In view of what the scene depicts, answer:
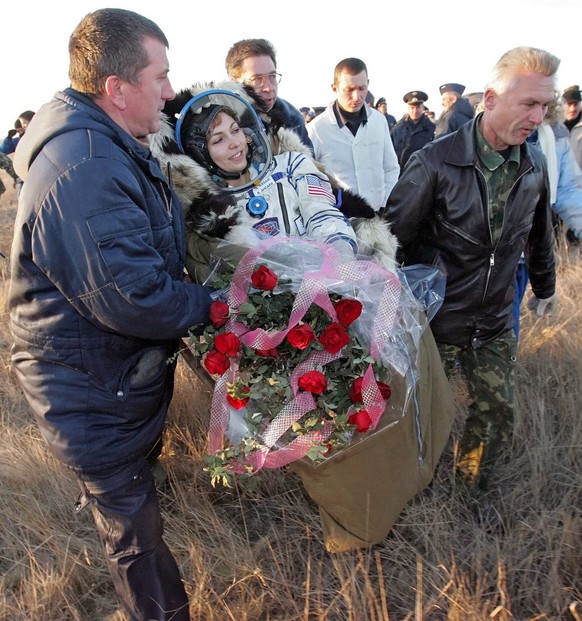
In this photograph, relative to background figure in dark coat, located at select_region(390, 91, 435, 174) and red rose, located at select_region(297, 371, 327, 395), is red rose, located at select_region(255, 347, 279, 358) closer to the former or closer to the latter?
red rose, located at select_region(297, 371, 327, 395)

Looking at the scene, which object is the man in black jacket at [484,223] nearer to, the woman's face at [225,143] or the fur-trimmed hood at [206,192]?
the fur-trimmed hood at [206,192]

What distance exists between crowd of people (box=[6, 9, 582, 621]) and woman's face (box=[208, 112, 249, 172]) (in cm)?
1

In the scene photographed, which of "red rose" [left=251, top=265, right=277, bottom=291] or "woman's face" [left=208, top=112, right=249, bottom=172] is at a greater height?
"woman's face" [left=208, top=112, right=249, bottom=172]

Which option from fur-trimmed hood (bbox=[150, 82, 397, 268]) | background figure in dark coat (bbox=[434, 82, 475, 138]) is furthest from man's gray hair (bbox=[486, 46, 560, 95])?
background figure in dark coat (bbox=[434, 82, 475, 138])

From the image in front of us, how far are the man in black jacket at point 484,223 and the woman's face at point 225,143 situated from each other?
2.45 feet

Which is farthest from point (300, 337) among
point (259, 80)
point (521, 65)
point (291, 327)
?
point (259, 80)

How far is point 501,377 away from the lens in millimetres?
2525

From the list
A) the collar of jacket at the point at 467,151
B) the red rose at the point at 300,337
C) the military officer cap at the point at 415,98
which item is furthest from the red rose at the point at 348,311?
the military officer cap at the point at 415,98

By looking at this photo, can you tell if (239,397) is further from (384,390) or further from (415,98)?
(415,98)

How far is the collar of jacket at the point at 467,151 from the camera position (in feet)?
7.72

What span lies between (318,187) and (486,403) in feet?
4.14

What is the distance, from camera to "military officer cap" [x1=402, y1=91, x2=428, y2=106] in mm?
7602

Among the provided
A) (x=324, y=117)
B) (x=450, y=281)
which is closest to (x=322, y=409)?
(x=450, y=281)

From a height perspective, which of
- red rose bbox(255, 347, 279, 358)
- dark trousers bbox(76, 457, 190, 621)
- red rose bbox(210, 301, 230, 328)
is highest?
red rose bbox(210, 301, 230, 328)
